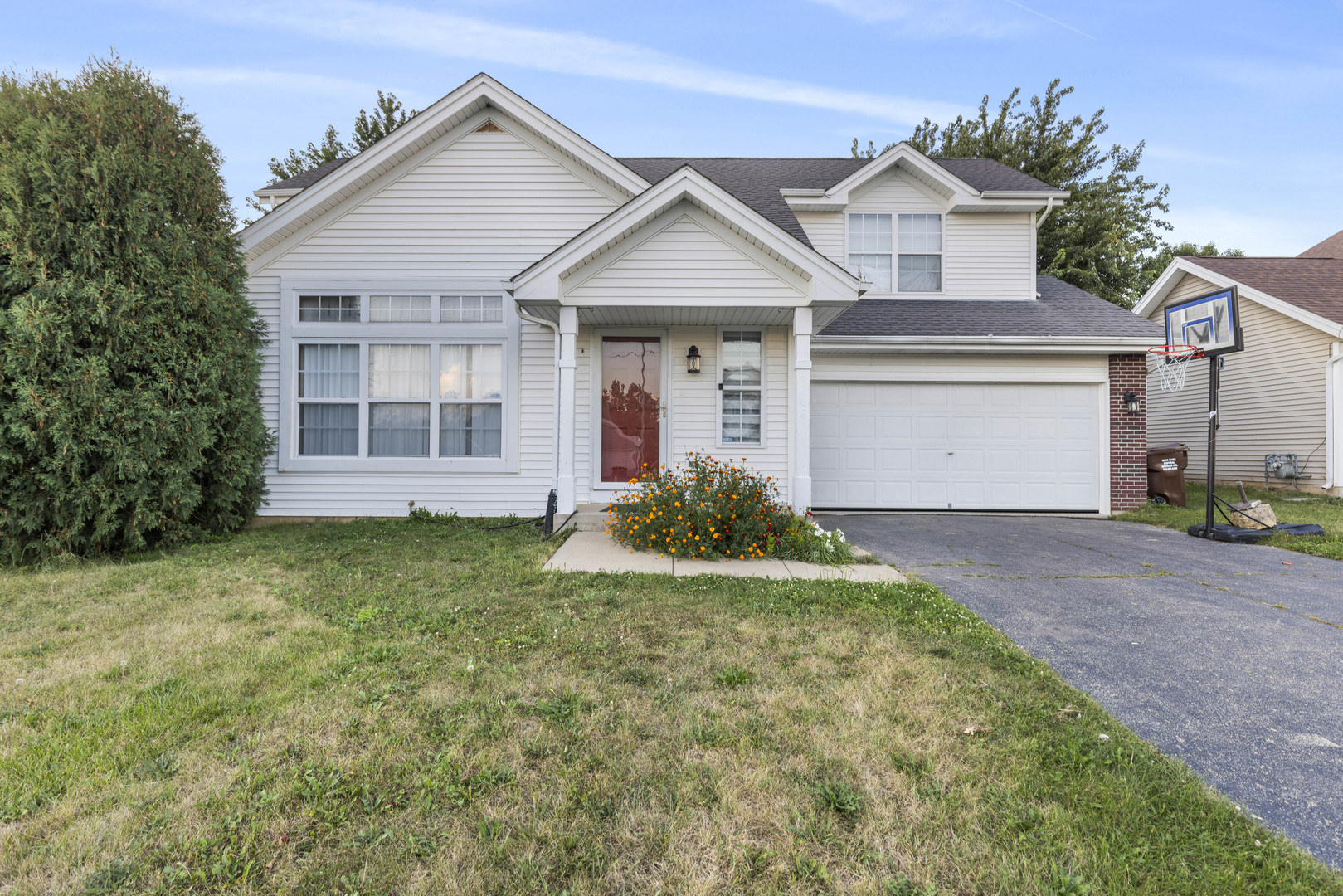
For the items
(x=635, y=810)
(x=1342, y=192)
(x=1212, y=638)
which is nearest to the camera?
(x=635, y=810)

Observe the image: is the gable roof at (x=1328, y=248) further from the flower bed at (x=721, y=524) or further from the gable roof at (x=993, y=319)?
the flower bed at (x=721, y=524)

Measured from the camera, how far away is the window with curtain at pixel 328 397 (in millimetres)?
8250

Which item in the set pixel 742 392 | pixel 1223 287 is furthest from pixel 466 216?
pixel 1223 287

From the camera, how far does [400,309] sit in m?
8.25

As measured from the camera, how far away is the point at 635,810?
2023mm

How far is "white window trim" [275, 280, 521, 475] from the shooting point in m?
8.19

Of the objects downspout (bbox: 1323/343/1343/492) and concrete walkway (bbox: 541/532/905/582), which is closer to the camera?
concrete walkway (bbox: 541/532/905/582)

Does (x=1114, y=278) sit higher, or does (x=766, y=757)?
(x=1114, y=278)

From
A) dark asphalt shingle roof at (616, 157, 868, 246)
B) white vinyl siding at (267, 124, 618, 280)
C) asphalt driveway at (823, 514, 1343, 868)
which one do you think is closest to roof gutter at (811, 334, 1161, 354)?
dark asphalt shingle roof at (616, 157, 868, 246)

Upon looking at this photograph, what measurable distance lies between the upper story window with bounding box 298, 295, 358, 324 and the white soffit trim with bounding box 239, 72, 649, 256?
95 centimetres

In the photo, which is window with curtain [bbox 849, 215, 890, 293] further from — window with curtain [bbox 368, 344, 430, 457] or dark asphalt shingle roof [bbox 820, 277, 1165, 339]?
window with curtain [bbox 368, 344, 430, 457]

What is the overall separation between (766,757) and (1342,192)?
3220cm

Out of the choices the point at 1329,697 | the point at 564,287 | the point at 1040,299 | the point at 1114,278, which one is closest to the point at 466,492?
the point at 564,287

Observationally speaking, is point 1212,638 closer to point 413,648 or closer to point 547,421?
point 413,648
